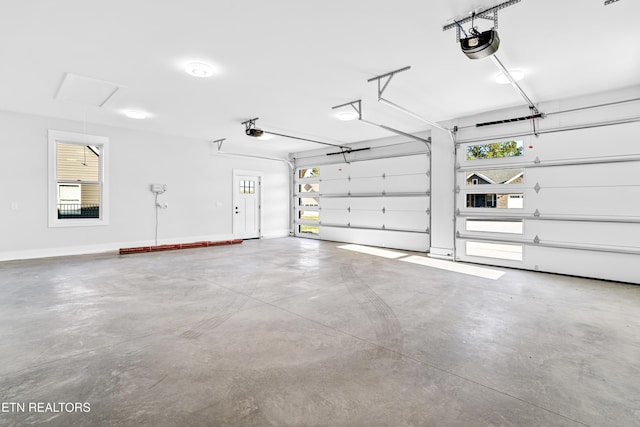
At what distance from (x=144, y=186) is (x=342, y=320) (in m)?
6.54

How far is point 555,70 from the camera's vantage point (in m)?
4.00

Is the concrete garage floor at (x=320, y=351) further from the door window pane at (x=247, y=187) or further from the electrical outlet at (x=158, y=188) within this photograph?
→ the door window pane at (x=247, y=187)

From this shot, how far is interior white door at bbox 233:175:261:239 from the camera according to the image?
939 cm

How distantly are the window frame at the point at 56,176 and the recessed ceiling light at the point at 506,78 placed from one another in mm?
7728

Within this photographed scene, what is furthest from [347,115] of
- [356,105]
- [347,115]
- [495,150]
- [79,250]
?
[79,250]

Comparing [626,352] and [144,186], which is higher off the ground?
[144,186]

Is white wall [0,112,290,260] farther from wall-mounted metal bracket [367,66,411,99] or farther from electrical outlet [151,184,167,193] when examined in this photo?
wall-mounted metal bracket [367,66,411,99]

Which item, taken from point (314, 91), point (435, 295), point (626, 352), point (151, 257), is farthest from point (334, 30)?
point (151, 257)

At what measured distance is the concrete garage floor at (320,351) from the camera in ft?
5.83

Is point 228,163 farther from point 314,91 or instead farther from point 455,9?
point 455,9

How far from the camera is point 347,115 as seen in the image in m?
5.95

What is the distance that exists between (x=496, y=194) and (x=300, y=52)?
4394mm

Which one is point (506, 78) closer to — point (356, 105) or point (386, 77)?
point (386, 77)
